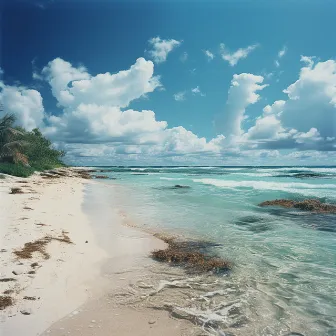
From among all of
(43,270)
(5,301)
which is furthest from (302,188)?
(5,301)

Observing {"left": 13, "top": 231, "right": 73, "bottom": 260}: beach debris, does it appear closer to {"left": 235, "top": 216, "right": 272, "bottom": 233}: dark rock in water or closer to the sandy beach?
the sandy beach

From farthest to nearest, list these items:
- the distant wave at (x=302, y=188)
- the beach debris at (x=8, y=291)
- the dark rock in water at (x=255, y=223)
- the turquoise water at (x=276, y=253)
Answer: the distant wave at (x=302, y=188) → the dark rock in water at (x=255, y=223) → the turquoise water at (x=276, y=253) → the beach debris at (x=8, y=291)

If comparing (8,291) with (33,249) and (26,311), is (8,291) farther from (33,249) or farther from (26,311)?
(33,249)

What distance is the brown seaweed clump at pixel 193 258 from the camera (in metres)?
7.01

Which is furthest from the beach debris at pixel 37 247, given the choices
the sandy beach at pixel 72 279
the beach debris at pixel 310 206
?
the beach debris at pixel 310 206

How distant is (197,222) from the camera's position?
12.8 metres

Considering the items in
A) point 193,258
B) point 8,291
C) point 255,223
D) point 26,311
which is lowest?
point 255,223

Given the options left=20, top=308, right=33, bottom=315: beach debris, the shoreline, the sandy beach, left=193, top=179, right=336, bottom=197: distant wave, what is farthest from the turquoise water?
left=193, top=179, right=336, bottom=197: distant wave

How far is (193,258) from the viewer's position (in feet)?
24.6

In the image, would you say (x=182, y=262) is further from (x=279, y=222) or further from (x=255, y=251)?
(x=279, y=222)

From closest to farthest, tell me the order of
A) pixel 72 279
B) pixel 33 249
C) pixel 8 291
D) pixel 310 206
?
pixel 8 291, pixel 72 279, pixel 33 249, pixel 310 206

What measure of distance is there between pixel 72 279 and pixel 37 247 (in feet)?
6.83

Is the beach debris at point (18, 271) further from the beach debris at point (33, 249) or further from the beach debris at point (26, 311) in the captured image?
the beach debris at point (26, 311)

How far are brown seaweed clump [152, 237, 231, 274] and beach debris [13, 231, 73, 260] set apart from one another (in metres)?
2.96
